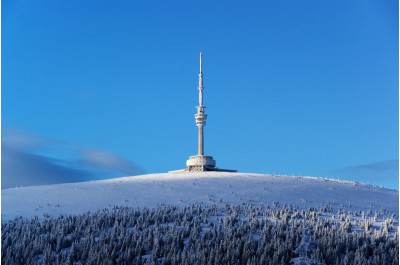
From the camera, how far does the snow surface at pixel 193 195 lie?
84.9 ft

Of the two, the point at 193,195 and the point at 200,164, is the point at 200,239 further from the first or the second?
the point at 200,164

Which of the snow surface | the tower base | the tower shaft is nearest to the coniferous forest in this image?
the snow surface

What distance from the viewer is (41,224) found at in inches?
801

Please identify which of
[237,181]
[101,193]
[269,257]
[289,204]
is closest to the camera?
[269,257]

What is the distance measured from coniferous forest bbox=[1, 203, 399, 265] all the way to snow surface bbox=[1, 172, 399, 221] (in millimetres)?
4008

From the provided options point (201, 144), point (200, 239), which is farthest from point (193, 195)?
point (201, 144)

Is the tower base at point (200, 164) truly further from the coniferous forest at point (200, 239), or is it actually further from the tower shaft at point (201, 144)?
the coniferous forest at point (200, 239)

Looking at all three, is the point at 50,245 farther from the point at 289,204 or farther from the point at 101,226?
the point at 289,204

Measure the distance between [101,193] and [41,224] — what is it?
32.1ft

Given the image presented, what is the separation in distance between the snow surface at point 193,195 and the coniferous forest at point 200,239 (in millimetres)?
4008

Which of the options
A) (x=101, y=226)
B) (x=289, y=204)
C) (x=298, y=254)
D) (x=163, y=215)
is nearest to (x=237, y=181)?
(x=289, y=204)

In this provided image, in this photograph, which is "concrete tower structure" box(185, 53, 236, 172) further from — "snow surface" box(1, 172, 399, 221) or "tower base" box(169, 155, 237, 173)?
"snow surface" box(1, 172, 399, 221)

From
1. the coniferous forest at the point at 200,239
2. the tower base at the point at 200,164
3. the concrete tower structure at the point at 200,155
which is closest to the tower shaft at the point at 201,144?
the concrete tower structure at the point at 200,155

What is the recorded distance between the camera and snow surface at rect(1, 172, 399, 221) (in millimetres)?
25891
